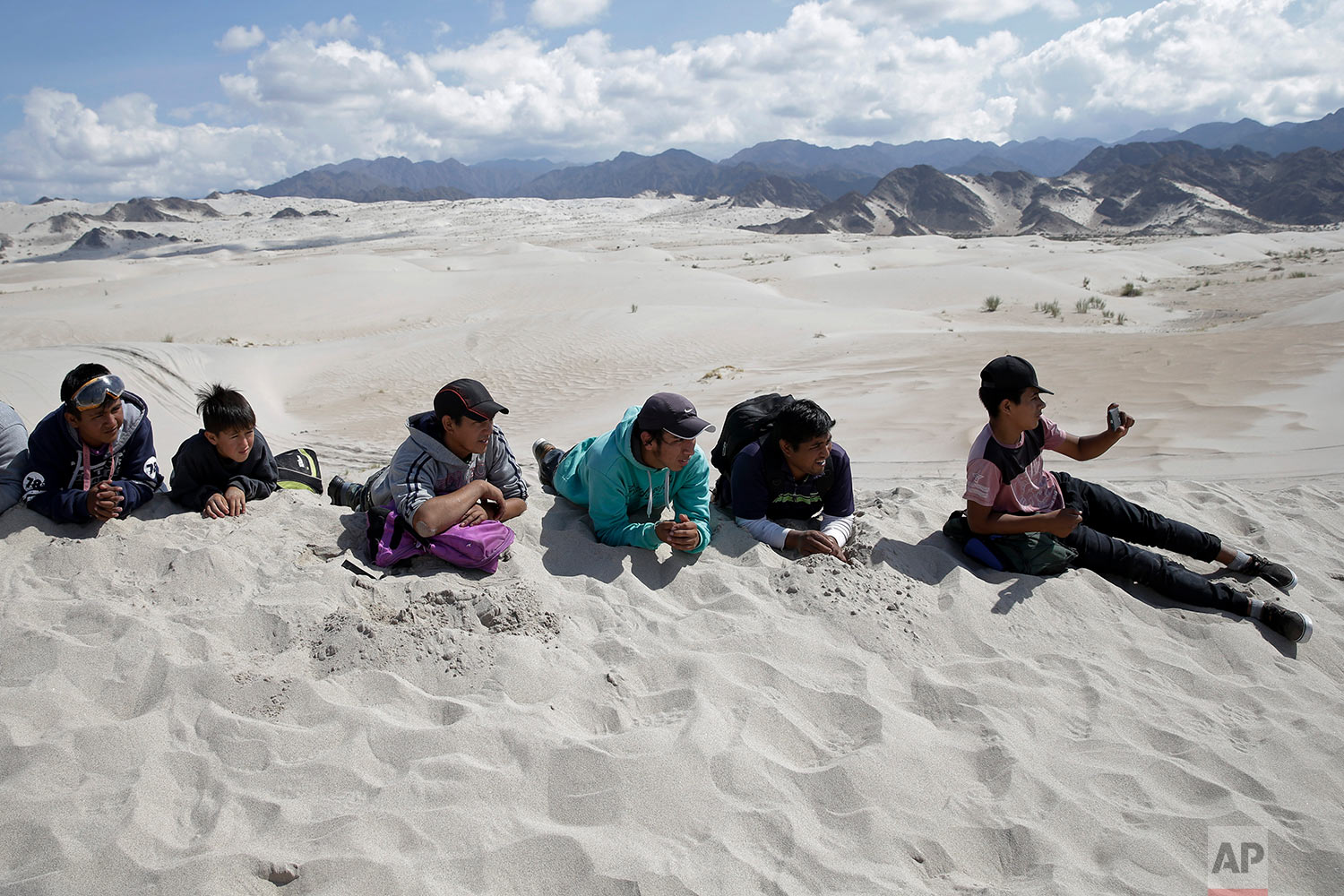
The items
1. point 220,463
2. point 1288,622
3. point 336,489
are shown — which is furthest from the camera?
point 336,489

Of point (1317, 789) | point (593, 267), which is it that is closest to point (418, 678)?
point (1317, 789)

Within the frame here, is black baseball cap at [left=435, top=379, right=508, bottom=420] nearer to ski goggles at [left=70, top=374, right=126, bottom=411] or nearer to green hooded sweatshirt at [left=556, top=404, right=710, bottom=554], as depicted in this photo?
green hooded sweatshirt at [left=556, top=404, right=710, bottom=554]

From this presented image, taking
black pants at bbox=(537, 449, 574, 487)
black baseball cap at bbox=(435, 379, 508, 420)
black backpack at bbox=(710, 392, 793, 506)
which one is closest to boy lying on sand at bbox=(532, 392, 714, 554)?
black backpack at bbox=(710, 392, 793, 506)

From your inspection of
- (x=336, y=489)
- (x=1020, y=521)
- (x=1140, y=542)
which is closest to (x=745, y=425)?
(x=1020, y=521)

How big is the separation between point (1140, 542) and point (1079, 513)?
77 cm

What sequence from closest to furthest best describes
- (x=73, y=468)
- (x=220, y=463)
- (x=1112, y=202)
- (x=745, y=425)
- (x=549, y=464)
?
(x=73, y=468), (x=745, y=425), (x=220, y=463), (x=549, y=464), (x=1112, y=202)

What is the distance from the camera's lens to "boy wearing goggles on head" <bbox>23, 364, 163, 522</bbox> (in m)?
3.68

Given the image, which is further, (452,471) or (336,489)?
(336,489)

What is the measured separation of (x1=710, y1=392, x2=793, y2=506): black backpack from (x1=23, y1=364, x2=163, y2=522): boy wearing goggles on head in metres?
2.98

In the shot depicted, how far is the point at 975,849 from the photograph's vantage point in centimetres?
225

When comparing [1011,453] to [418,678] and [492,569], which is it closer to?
[492,569]

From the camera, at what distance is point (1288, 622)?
130 inches

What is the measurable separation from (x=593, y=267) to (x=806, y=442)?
20.7m

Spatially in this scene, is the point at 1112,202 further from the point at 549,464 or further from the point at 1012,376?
the point at 549,464
